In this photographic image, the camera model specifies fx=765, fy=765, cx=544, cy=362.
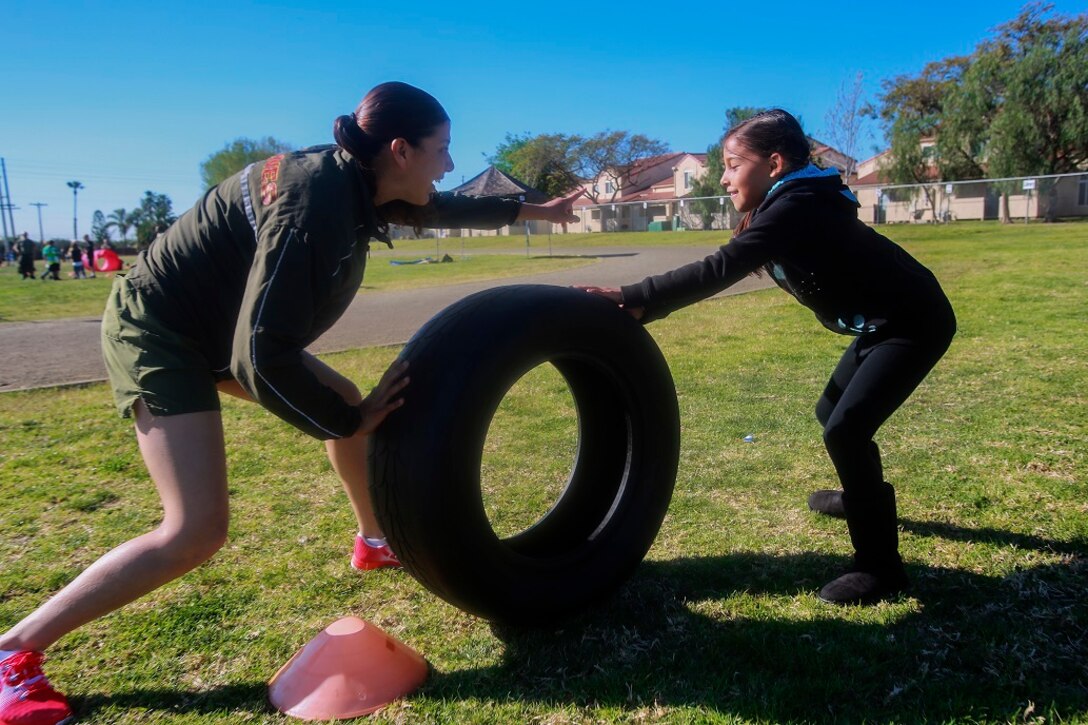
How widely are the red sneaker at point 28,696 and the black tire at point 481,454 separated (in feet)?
3.92

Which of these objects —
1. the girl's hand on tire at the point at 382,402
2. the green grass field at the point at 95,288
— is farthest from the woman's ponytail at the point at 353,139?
the green grass field at the point at 95,288

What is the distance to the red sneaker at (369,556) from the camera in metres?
3.51

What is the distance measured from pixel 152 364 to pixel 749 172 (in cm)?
240

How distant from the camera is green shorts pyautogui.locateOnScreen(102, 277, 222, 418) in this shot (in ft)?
8.55

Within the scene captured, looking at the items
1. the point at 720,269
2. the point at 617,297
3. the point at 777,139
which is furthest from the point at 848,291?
the point at 617,297

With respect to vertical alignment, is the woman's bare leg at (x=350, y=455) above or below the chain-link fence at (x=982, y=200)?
below

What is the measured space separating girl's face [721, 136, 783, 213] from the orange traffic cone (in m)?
2.22

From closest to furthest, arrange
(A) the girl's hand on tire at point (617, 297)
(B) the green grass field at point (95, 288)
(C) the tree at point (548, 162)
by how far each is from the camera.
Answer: (A) the girl's hand on tire at point (617, 297) < (B) the green grass field at point (95, 288) < (C) the tree at point (548, 162)

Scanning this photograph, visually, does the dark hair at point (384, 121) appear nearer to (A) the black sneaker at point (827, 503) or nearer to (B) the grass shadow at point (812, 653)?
(B) the grass shadow at point (812, 653)

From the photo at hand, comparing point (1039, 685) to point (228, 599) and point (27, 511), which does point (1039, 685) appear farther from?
point (27, 511)

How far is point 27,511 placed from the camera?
427 centimetres

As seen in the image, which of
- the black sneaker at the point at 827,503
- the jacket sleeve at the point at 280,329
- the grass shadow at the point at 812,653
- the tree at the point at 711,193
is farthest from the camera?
the tree at the point at 711,193

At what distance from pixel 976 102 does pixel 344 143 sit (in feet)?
162

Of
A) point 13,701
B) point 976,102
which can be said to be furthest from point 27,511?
point 976,102
